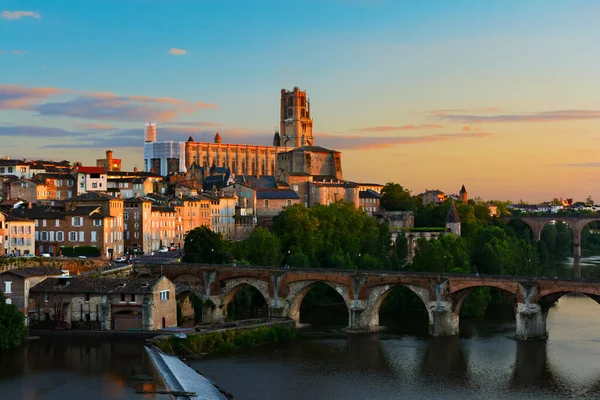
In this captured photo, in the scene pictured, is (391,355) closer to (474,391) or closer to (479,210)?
(474,391)

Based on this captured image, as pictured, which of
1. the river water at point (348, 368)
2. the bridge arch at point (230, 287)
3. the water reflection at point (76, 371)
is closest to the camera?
the water reflection at point (76, 371)

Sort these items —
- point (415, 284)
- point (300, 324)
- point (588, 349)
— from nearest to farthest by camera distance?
point (588, 349) → point (415, 284) → point (300, 324)

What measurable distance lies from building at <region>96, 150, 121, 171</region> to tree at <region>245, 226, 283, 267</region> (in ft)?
118

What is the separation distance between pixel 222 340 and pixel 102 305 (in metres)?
7.76

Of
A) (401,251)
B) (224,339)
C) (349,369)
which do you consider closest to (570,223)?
(401,251)

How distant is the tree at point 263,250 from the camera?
239 ft

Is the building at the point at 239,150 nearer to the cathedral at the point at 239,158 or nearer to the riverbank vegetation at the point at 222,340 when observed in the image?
the cathedral at the point at 239,158

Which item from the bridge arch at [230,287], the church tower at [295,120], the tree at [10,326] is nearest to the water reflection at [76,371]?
the tree at [10,326]

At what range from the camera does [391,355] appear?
163ft

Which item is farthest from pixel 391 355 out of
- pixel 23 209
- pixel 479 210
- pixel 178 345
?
pixel 479 210

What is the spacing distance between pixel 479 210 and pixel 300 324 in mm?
61919

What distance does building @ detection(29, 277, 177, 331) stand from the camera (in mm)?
52312

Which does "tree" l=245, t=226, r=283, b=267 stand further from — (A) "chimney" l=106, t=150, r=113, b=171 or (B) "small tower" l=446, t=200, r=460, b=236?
(A) "chimney" l=106, t=150, r=113, b=171

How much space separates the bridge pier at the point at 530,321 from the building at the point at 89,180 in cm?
4883
